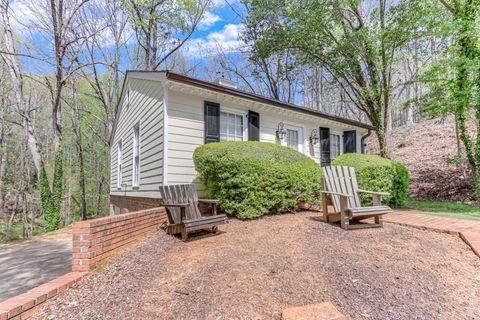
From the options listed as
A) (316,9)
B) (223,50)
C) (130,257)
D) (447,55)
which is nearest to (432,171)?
(447,55)

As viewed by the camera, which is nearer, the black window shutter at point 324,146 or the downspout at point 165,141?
the downspout at point 165,141

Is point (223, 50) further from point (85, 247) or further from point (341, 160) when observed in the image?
point (85, 247)

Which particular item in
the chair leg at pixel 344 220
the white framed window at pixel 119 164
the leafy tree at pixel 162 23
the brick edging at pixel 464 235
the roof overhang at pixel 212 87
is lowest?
the brick edging at pixel 464 235

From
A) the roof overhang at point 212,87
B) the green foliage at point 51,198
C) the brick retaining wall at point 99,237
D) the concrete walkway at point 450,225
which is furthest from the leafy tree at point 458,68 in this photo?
the green foliage at point 51,198

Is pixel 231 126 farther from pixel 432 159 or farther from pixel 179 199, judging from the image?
pixel 432 159

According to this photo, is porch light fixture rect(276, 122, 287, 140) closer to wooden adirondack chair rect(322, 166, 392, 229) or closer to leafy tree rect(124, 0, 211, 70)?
wooden adirondack chair rect(322, 166, 392, 229)

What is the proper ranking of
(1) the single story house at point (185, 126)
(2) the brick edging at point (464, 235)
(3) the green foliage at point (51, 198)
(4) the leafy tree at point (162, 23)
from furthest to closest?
(4) the leafy tree at point (162, 23), (3) the green foliage at point (51, 198), (1) the single story house at point (185, 126), (2) the brick edging at point (464, 235)

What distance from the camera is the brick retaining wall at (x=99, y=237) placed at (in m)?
2.84

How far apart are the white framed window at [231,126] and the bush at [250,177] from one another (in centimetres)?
116

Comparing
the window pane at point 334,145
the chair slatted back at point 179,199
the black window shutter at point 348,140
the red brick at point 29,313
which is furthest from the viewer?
the black window shutter at point 348,140

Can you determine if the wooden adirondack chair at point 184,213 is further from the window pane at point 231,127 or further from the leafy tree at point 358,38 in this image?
the leafy tree at point 358,38

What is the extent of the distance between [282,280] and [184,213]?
2.02 m

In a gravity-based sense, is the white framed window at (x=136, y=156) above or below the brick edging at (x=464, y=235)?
above

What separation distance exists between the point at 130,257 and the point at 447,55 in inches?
394
